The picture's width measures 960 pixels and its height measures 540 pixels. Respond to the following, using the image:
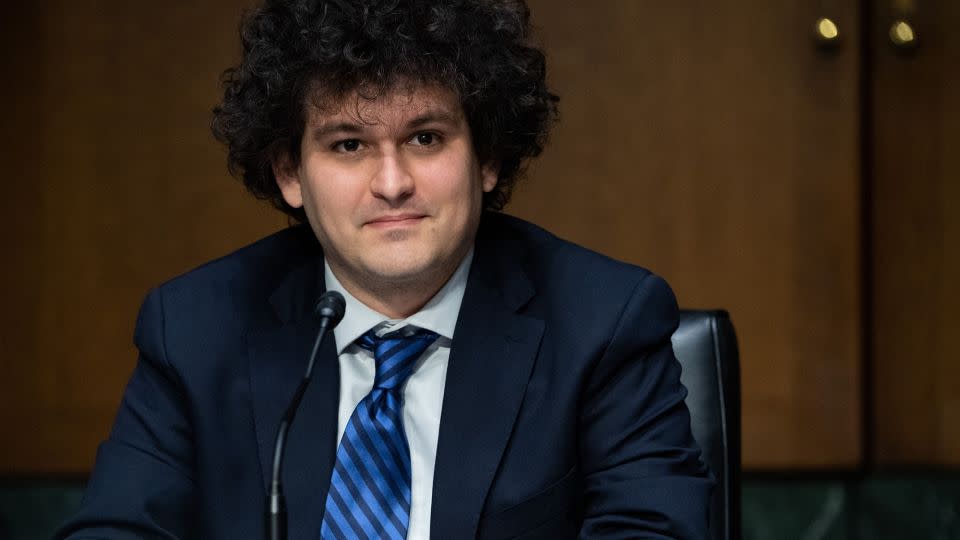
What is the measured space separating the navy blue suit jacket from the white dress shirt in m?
0.03

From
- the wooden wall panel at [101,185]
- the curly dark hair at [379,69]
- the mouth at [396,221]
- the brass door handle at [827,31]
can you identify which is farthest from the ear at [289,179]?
the brass door handle at [827,31]

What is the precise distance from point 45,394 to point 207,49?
85 centimetres

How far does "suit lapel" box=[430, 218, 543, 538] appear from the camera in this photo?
1.62 metres

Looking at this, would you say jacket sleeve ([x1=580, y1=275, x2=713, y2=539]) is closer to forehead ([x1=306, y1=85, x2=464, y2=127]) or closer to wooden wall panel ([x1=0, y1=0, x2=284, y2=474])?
forehead ([x1=306, y1=85, x2=464, y2=127])

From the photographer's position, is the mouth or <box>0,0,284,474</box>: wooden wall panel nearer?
the mouth

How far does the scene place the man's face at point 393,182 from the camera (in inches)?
64.4

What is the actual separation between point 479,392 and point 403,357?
109 millimetres

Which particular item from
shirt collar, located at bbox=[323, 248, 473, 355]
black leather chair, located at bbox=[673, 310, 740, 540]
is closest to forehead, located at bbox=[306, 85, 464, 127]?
shirt collar, located at bbox=[323, 248, 473, 355]

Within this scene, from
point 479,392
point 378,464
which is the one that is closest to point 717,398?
point 479,392

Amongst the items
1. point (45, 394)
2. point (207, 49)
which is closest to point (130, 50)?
point (207, 49)

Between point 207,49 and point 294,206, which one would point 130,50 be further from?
point 294,206

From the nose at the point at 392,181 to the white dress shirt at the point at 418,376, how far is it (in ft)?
0.59

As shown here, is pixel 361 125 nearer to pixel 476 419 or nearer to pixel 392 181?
pixel 392 181

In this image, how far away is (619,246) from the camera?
118 inches
